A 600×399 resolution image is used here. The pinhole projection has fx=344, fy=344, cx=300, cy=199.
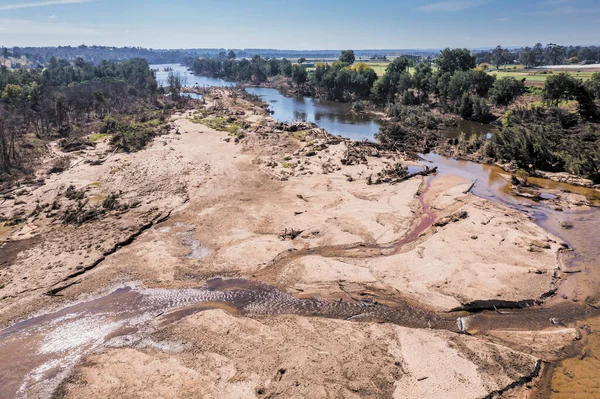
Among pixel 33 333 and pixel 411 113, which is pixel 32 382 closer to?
pixel 33 333

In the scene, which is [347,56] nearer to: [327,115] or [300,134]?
[327,115]

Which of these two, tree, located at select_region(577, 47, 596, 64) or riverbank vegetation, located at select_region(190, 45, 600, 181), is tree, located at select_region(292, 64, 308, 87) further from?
tree, located at select_region(577, 47, 596, 64)

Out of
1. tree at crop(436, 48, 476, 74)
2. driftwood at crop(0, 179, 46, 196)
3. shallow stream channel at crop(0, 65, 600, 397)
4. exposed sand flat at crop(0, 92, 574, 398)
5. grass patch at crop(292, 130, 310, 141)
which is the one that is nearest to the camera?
exposed sand flat at crop(0, 92, 574, 398)

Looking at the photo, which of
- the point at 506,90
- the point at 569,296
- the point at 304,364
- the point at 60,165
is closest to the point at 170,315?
the point at 304,364

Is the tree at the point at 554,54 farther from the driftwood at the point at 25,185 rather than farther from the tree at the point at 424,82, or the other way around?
the driftwood at the point at 25,185

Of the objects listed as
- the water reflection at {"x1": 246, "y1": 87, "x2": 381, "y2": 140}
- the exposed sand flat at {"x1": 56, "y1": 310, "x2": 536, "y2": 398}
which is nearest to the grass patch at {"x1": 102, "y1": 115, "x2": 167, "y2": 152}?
the water reflection at {"x1": 246, "y1": 87, "x2": 381, "y2": 140}

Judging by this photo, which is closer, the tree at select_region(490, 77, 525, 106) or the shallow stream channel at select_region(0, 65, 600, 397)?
the shallow stream channel at select_region(0, 65, 600, 397)
